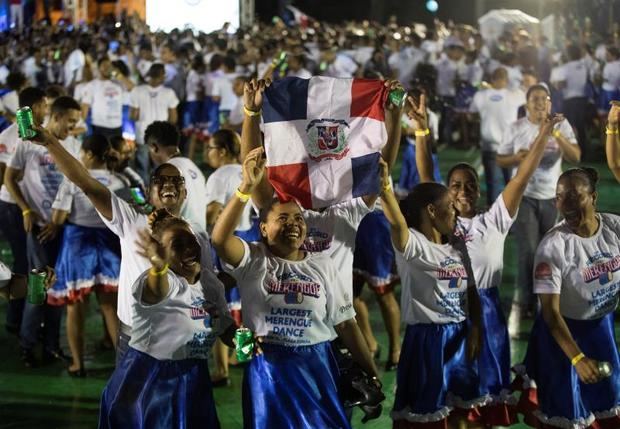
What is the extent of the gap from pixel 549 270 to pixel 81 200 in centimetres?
350

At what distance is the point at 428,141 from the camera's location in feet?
20.2

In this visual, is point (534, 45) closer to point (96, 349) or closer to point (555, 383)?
point (96, 349)

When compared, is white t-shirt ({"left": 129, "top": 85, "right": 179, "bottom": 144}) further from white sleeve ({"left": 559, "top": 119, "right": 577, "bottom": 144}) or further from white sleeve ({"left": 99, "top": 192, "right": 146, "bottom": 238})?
white sleeve ({"left": 99, "top": 192, "right": 146, "bottom": 238})

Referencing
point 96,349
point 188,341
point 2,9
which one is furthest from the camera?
point 2,9

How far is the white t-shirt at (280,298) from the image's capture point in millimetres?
4715

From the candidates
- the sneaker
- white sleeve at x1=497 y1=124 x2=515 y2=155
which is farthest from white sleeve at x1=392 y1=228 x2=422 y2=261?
white sleeve at x1=497 y1=124 x2=515 y2=155

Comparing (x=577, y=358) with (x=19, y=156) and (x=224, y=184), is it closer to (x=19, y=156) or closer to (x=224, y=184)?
(x=224, y=184)

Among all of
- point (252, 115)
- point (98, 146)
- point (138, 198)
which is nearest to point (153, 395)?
point (252, 115)

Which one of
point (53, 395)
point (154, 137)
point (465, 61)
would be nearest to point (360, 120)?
point (154, 137)

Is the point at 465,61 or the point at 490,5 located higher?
the point at 490,5

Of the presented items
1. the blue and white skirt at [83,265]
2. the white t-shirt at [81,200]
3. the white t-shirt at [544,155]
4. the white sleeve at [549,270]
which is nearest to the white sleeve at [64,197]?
the white t-shirt at [81,200]

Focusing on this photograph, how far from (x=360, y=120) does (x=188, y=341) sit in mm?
1474

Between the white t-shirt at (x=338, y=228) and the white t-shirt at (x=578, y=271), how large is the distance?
3.19ft

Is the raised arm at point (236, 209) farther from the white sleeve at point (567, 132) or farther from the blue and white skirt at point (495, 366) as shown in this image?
the white sleeve at point (567, 132)
